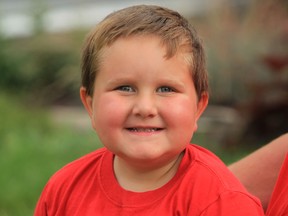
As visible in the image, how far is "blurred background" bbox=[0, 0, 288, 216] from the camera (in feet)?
20.3

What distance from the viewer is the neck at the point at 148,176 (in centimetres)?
254

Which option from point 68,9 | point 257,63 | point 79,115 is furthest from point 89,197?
point 68,9

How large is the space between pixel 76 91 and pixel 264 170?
19.7 ft

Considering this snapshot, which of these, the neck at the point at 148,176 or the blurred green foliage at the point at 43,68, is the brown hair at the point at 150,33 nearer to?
the neck at the point at 148,176

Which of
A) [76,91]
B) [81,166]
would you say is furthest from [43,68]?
[81,166]

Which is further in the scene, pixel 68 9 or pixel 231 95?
pixel 68 9

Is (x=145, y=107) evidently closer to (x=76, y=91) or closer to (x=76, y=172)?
(x=76, y=172)

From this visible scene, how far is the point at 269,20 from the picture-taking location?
7.53 metres

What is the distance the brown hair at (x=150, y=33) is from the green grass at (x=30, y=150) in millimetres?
2759

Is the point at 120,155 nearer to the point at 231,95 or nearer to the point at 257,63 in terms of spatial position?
the point at 257,63

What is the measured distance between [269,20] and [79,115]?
2.14 m

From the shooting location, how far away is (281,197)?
2654 mm

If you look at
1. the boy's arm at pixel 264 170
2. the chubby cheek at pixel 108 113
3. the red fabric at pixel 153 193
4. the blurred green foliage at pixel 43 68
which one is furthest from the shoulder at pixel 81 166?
the blurred green foliage at pixel 43 68

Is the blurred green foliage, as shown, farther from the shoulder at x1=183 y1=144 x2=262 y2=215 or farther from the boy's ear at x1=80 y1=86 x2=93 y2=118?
the shoulder at x1=183 y1=144 x2=262 y2=215
